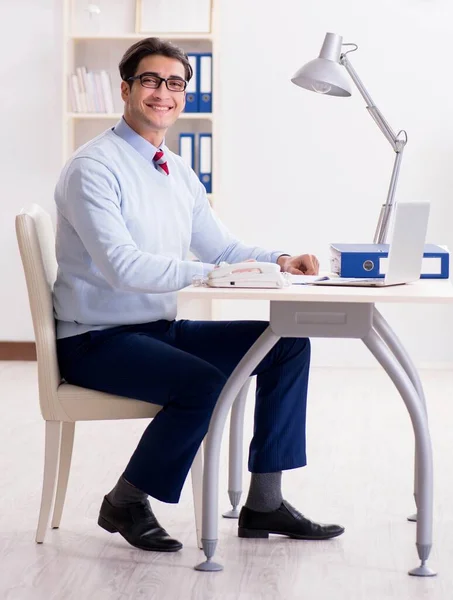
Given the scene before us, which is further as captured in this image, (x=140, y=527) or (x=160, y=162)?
(x=160, y=162)

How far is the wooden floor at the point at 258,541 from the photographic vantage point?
6.80ft

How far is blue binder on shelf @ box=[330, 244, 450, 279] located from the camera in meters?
2.29

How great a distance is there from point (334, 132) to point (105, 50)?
122 centimetres

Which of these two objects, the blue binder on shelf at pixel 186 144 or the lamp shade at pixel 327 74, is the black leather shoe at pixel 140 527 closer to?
the lamp shade at pixel 327 74

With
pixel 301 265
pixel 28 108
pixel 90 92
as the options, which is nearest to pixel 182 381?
pixel 301 265

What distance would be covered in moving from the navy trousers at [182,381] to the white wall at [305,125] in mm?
2601

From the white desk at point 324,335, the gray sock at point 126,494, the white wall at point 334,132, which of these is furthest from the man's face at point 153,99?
the white wall at point 334,132

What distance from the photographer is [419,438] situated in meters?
2.09

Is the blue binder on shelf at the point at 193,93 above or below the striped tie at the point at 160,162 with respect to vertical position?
above

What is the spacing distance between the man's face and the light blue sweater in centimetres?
4

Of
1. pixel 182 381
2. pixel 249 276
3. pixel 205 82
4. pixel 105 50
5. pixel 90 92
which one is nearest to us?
pixel 249 276

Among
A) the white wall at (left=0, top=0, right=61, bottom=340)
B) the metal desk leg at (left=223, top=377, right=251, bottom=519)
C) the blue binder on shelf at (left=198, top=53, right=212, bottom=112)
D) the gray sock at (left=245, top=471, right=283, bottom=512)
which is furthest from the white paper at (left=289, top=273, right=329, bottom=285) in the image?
the white wall at (left=0, top=0, right=61, bottom=340)

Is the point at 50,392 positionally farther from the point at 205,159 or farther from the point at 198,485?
the point at 205,159

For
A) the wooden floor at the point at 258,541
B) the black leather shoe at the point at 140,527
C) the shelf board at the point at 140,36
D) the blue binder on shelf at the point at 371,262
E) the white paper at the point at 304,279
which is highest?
the shelf board at the point at 140,36
